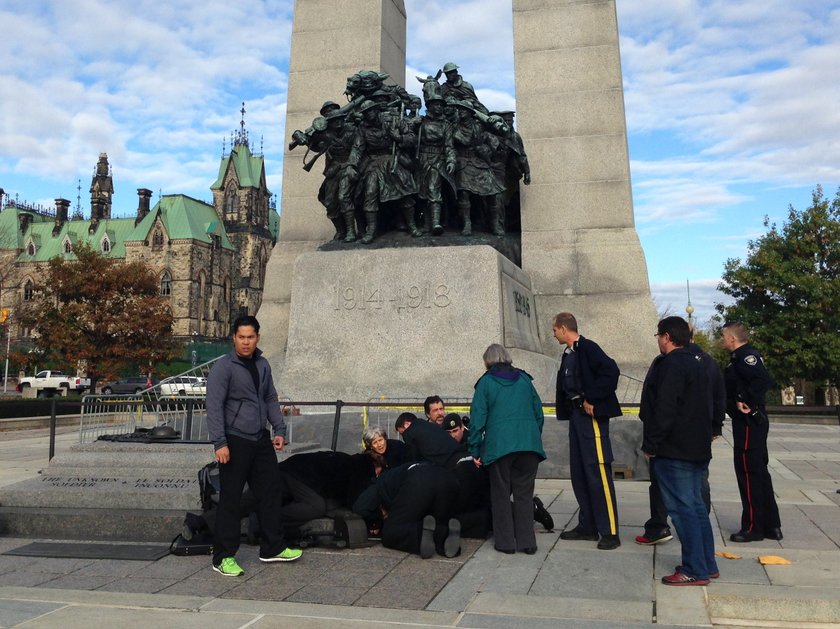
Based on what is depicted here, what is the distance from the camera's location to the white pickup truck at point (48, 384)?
4941cm

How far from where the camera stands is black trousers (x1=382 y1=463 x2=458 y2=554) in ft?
18.3

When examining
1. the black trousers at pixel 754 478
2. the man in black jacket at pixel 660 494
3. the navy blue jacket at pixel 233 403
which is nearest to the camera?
the navy blue jacket at pixel 233 403

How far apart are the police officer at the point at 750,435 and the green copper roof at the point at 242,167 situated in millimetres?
113471

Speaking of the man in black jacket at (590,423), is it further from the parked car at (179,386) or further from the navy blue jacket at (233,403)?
the parked car at (179,386)

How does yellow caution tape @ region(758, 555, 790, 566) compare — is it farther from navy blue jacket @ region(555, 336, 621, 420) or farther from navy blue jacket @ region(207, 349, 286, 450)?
navy blue jacket @ region(207, 349, 286, 450)

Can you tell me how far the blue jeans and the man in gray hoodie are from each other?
2.56 metres

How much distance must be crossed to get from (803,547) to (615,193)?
9.17 meters

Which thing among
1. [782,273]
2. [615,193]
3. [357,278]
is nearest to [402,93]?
[357,278]

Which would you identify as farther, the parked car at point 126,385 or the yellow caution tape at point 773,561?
the parked car at point 126,385

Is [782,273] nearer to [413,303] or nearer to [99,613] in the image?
[413,303]

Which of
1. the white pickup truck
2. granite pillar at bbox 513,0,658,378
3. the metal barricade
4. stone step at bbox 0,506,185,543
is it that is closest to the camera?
stone step at bbox 0,506,185,543

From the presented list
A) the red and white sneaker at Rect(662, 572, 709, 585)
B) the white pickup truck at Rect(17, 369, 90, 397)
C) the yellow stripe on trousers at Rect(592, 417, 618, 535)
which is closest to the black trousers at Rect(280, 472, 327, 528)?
the yellow stripe on trousers at Rect(592, 417, 618, 535)

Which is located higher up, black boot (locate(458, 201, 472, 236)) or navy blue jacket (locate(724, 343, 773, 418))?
black boot (locate(458, 201, 472, 236))

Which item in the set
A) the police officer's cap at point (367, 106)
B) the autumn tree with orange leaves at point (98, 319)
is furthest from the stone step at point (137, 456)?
the autumn tree with orange leaves at point (98, 319)
